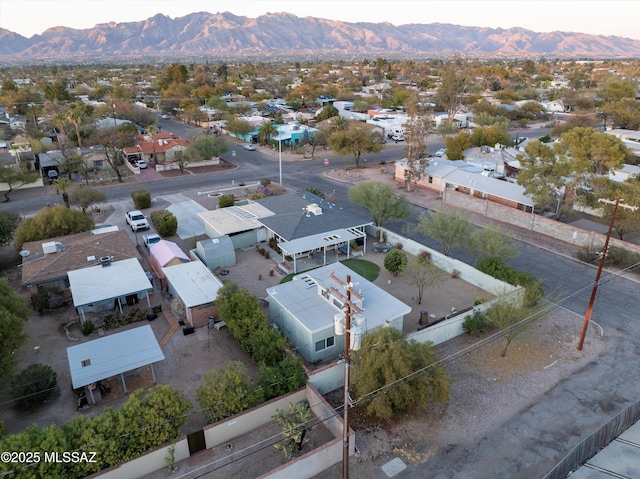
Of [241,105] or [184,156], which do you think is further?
[241,105]

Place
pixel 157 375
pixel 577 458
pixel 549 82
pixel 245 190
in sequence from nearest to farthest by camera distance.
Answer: pixel 577 458 → pixel 157 375 → pixel 245 190 → pixel 549 82

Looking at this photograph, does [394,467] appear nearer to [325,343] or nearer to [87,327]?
[325,343]

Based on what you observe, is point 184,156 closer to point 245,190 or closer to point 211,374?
point 245,190

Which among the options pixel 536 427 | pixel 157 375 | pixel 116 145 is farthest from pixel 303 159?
pixel 536 427

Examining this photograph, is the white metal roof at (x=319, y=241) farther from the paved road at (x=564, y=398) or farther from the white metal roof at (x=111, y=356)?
the white metal roof at (x=111, y=356)

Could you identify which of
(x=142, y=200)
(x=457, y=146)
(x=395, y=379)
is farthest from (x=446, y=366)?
(x=457, y=146)
